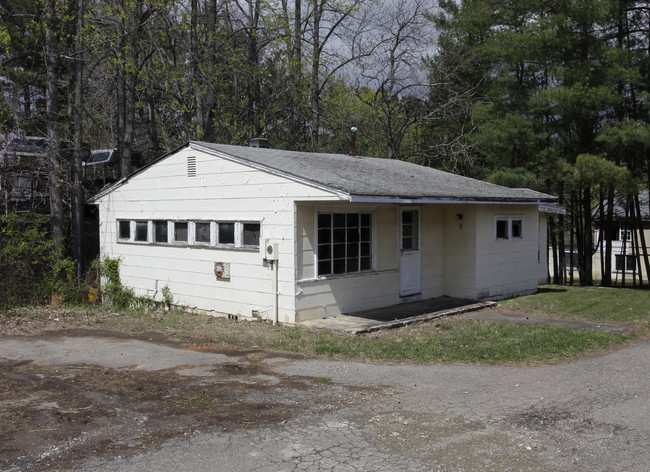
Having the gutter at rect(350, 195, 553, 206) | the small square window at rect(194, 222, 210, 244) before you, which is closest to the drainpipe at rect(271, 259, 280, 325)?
the gutter at rect(350, 195, 553, 206)

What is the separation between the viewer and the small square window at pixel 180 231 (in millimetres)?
13664

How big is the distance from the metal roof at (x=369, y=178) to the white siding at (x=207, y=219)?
242 millimetres

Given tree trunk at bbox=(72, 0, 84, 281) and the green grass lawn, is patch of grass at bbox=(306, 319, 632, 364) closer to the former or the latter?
the green grass lawn

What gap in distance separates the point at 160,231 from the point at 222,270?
2800mm

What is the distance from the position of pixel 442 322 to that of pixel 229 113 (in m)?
12.9

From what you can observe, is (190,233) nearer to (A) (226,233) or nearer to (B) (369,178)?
(A) (226,233)

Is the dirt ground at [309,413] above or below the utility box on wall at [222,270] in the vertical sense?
below

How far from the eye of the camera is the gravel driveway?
16.0 feet

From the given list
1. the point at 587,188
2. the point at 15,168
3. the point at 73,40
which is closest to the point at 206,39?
the point at 73,40

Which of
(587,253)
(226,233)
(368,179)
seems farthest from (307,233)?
(587,253)

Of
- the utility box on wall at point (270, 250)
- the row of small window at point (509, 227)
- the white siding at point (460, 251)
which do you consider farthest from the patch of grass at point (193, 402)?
the row of small window at point (509, 227)

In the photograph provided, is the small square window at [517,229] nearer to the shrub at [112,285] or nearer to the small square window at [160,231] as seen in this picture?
the small square window at [160,231]

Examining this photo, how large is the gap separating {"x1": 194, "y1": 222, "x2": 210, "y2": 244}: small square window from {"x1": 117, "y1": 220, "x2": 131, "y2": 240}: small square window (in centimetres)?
295

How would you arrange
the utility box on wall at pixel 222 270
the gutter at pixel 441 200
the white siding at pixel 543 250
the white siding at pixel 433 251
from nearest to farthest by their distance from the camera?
1. the gutter at pixel 441 200
2. the utility box on wall at pixel 222 270
3. the white siding at pixel 433 251
4. the white siding at pixel 543 250
